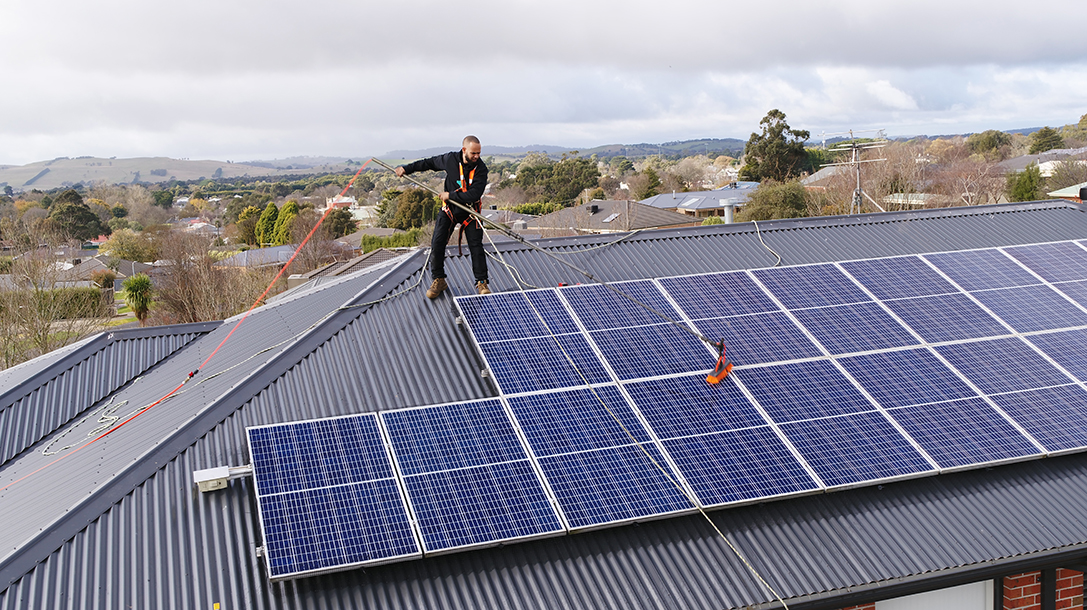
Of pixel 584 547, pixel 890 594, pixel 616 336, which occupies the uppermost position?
pixel 616 336

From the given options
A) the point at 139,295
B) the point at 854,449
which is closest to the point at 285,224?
the point at 139,295

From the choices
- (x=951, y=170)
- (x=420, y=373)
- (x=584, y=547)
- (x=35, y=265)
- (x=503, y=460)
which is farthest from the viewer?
(x=951, y=170)

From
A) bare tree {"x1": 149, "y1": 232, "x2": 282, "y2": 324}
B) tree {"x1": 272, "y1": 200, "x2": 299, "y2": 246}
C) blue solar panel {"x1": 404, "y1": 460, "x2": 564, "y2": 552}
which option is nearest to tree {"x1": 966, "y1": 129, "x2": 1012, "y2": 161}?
tree {"x1": 272, "y1": 200, "x2": 299, "y2": 246}

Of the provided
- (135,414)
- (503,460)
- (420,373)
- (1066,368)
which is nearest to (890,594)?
A: (503,460)

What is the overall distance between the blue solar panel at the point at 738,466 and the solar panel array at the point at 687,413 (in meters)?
0.02

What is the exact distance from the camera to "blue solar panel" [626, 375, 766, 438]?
9.45m

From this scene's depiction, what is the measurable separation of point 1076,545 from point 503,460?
677 centimetres

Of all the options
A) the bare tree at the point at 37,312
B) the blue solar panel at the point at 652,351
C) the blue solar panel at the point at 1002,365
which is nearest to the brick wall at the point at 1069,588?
the blue solar panel at the point at 1002,365

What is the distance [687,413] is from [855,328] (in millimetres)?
3759

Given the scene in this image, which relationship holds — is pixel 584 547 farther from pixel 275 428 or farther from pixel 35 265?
pixel 35 265

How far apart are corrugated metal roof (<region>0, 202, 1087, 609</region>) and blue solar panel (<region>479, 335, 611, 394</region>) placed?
0.43 m

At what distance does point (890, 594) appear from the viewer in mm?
8047

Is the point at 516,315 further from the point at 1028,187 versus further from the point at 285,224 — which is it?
the point at 285,224

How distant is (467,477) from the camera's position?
334 inches
